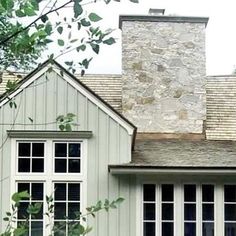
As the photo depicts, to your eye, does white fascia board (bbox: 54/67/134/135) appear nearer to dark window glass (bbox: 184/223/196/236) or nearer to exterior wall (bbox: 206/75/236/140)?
dark window glass (bbox: 184/223/196/236)

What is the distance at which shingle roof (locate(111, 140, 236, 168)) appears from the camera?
420 inches

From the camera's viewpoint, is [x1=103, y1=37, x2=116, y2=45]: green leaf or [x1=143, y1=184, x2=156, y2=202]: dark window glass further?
[x1=143, y1=184, x2=156, y2=202]: dark window glass

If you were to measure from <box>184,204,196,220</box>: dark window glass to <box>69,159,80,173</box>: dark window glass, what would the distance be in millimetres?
1907

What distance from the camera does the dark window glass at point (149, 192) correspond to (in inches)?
426

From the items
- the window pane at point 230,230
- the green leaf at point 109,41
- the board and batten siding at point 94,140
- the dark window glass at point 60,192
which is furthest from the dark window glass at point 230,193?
the green leaf at point 109,41

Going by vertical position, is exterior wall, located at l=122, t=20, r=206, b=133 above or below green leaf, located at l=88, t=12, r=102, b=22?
above

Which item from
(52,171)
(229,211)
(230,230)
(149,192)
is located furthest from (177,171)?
(52,171)

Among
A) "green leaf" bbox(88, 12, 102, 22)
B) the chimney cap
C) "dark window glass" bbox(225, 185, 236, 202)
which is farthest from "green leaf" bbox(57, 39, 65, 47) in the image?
the chimney cap

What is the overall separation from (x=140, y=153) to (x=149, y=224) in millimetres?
1342

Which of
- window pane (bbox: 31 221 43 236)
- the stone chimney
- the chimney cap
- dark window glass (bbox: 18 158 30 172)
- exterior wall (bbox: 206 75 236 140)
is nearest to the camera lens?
window pane (bbox: 31 221 43 236)

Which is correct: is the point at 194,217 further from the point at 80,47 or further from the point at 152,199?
the point at 80,47

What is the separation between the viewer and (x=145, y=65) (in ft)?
44.3

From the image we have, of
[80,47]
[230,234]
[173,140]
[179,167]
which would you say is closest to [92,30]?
[80,47]

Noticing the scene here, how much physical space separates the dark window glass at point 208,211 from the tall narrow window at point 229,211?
9.0 inches
